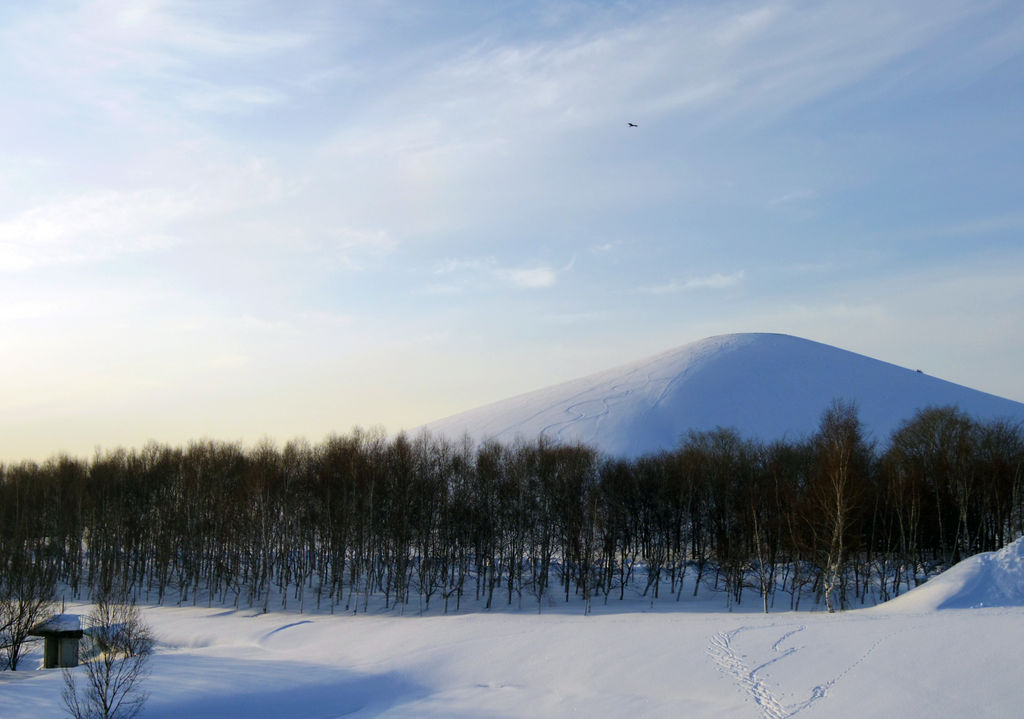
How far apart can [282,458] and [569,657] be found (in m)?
37.3

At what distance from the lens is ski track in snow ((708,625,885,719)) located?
21.7 m

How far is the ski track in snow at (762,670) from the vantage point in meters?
21.7

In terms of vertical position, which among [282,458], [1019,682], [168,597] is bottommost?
[168,597]

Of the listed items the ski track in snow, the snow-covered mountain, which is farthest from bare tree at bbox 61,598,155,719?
the snow-covered mountain

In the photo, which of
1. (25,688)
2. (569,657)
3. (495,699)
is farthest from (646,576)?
(25,688)

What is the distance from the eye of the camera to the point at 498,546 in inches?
2196

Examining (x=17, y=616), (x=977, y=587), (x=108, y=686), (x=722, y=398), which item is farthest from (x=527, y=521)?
(x=722, y=398)

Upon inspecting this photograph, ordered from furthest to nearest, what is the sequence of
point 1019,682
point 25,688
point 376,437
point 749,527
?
point 376,437, point 749,527, point 25,688, point 1019,682

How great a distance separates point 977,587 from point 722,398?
85.0 m

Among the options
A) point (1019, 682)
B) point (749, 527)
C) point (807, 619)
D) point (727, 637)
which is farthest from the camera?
point (749, 527)

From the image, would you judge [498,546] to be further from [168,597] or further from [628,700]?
[628,700]

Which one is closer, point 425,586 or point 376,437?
point 425,586

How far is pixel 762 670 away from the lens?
985 inches

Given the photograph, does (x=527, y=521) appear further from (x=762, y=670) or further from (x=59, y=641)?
(x=762, y=670)
